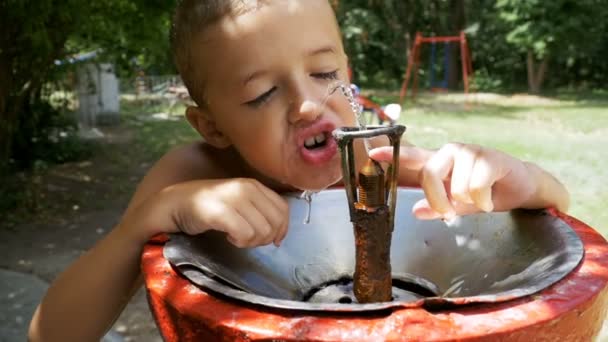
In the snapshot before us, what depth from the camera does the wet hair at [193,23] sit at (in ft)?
3.39

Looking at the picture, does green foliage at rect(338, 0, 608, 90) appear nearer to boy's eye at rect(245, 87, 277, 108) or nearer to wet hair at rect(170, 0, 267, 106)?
wet hair at rect(170, 0, 267, 106)

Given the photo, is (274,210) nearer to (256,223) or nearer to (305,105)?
(256,223)

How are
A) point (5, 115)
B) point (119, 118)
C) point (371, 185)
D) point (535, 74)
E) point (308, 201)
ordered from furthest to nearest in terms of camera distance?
point (535, 74) → point (119, 118) → point (5, 115) → point (308, 201) → point (371, 185)

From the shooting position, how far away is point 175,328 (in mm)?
723

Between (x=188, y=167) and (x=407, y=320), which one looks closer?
(x=407, y=320)

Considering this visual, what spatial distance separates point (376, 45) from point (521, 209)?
1722 centimetres

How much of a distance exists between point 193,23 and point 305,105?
0.31 meters

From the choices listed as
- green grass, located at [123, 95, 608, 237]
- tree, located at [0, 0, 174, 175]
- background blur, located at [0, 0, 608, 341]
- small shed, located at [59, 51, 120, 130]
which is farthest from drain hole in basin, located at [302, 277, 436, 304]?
small shed, located at [59, 51, 120, 130]

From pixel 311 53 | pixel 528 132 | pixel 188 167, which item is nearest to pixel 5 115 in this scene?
pixel 188 167

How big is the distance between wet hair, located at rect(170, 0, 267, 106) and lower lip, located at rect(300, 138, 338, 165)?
0.27 metres

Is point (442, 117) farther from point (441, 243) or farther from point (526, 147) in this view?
point (441, 243)

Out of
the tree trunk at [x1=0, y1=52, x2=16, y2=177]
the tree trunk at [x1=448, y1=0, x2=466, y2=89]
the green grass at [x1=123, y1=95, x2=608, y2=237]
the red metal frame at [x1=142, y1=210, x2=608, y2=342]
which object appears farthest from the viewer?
the tree trunk at [x1=448, y1=0, x2=466, y2=89]

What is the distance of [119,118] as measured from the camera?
9.35 meters

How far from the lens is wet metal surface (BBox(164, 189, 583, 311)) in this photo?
867mm
